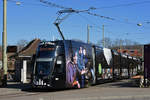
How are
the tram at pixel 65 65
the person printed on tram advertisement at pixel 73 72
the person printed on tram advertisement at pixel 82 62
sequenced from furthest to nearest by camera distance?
1. the person printed on tram advertisement at pixel 82 62
2. the person printed on tram advertisement at pixel 73 72
3. the tram at pixel 65 65

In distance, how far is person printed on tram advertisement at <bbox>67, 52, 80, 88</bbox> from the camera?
19750 mm

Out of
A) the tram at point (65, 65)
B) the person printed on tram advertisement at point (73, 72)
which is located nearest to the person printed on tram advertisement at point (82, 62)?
the tram at point (65, 65)

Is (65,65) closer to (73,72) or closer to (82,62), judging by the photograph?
(73,72)

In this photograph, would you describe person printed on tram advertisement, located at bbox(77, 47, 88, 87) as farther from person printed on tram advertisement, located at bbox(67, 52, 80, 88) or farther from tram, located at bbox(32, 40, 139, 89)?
person printed on tram advertisement, located at bbox(67, 52, 80, 88)

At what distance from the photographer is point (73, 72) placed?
2030cm

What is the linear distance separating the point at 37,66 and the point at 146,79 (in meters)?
8.53

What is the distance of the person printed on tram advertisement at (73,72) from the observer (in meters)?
19.8

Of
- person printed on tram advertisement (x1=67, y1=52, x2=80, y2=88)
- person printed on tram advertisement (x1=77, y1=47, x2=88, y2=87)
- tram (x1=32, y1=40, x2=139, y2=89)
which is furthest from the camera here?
person printed on tram advertisement (x1=77, y1=47, x2=88, y2=87)

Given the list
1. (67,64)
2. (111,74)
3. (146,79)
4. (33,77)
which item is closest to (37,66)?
(33,77)

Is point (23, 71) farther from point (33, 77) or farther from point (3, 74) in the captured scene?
point (33, 77)

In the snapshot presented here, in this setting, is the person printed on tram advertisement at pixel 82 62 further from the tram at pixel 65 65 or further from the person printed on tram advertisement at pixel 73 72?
the person printed on tram advertisement at pixel 73 72

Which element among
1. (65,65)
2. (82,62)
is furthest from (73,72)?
(82,62)

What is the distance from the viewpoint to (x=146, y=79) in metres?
22.1

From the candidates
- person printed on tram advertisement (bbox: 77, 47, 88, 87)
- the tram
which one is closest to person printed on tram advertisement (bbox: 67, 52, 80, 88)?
the tram
